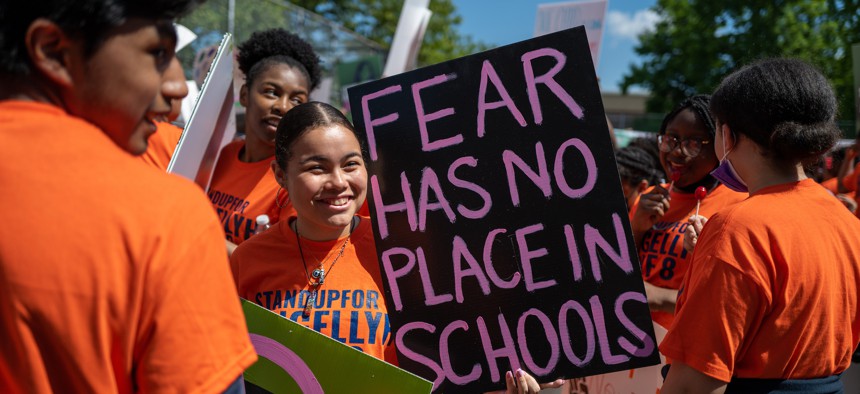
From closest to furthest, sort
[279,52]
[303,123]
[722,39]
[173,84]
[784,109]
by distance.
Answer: [173,84] < [784,109] < [303,123] < [279,52] < [722,39]

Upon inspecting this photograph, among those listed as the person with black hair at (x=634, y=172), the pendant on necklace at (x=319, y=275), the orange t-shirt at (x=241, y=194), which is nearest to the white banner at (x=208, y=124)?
the orange t-shirt at (x=241, y=194)

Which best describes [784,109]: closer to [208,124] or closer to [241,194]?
[208,124]

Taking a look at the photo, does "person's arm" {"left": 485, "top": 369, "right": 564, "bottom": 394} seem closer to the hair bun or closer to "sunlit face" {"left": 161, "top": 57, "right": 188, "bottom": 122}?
the hair bun

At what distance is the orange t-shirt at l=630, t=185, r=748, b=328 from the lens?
2.69 meters

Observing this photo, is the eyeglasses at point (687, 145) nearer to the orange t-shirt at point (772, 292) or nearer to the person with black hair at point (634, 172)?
the orange t-shirt at point (772, 292)

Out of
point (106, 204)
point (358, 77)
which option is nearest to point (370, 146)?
point (106, 204)

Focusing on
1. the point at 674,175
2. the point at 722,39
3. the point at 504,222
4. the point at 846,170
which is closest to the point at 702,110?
the point at 674,175

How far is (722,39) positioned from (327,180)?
83.1 feet

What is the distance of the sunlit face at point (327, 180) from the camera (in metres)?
2.14

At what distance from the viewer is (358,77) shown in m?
12.8

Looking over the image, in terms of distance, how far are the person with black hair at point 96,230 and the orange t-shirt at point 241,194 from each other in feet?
5.57

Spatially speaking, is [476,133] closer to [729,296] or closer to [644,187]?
[729,296]

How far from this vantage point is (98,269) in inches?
36.6

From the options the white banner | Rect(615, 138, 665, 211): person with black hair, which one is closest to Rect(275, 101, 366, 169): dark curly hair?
the white banner
